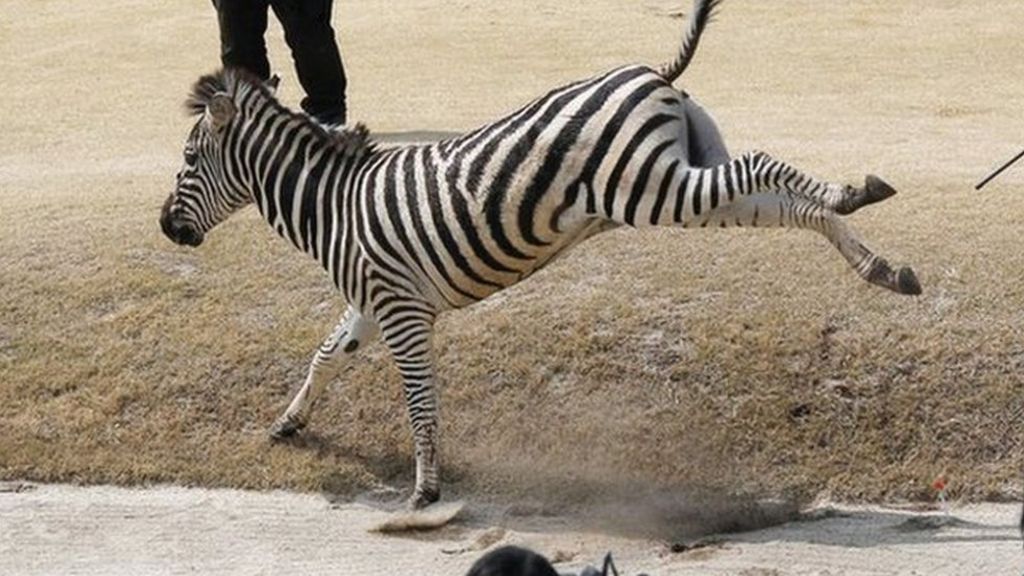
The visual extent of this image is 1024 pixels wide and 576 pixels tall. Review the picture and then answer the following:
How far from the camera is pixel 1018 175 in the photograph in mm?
14102

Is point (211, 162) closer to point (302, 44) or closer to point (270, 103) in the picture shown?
point (270, 103)

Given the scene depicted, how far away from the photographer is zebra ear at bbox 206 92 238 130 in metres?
11.1

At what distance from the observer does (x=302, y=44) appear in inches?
593

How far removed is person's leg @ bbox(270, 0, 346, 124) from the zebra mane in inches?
144

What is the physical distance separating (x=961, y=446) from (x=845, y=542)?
1146 millimetres


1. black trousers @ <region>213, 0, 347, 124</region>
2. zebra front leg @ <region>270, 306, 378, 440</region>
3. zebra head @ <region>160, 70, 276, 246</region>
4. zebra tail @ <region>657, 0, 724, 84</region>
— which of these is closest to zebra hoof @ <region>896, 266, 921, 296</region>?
zebra tail @ <region>657, 0, 724, 84</region>

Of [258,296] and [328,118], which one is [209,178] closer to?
[258,296]

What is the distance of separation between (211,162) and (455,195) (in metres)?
1.62

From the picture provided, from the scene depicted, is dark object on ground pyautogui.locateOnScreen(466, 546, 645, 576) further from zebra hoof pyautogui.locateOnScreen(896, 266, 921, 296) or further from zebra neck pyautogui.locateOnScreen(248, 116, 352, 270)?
zebra neck pyautogui.locateOnScreen(248, 116, 352, 270)

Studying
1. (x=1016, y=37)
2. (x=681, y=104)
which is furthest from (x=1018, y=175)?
(x=1016, y=37)

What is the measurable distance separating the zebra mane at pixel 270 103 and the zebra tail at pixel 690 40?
5.92 ft

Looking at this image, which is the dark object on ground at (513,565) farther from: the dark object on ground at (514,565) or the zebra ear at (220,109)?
the zebra ear at (220,109)

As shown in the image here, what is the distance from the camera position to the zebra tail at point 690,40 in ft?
33.5

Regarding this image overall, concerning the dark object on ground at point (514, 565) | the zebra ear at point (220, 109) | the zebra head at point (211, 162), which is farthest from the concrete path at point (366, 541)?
the dark object on ground at point (514, 565)
